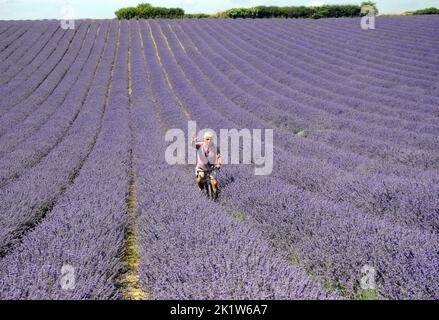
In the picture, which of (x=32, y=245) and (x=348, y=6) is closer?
(x=32, y=245)

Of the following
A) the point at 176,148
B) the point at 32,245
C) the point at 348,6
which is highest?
the point at 348,6

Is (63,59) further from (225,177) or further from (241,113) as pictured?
(225,177)

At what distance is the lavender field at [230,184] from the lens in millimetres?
2621

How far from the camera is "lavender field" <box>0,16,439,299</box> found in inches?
103

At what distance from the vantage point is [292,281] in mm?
2377

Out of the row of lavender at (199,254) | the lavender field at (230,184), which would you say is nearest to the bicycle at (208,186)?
the lavender field at (230,184)

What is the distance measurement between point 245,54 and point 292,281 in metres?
16.6

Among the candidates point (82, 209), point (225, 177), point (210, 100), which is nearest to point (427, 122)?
point (225, 177)
